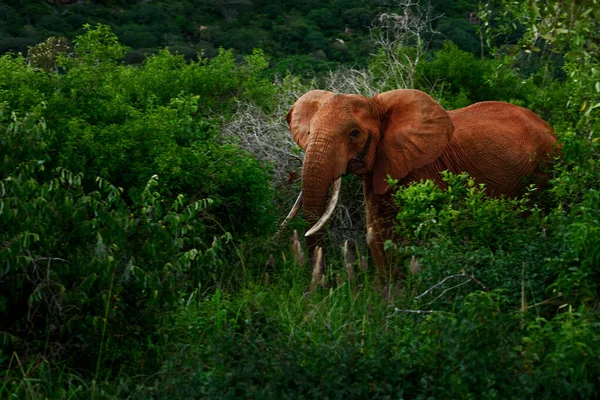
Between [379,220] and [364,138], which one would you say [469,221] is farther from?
[364,138]

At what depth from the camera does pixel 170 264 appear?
618 centimetres

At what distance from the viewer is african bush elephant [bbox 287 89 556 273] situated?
9070mm

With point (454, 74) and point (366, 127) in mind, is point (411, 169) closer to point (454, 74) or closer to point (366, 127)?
point (366, 127)

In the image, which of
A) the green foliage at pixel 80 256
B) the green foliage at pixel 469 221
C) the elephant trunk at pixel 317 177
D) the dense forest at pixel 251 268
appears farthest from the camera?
the elephant trunk at pixel 317 177

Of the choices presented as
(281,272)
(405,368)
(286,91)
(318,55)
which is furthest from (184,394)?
(318,55)

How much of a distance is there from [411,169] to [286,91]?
11.1 feet

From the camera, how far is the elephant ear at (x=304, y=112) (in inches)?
381

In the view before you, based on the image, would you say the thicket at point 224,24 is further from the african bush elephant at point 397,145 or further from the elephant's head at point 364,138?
the elephant's head at point 364,138

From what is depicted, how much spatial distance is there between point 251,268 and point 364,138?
1.61 metres

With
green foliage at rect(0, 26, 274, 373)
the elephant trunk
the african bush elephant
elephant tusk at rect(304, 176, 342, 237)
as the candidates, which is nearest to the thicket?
the african bush elephant

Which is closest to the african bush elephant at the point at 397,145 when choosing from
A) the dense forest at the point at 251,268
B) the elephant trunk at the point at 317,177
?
the elephant trunk at the point at 317,177

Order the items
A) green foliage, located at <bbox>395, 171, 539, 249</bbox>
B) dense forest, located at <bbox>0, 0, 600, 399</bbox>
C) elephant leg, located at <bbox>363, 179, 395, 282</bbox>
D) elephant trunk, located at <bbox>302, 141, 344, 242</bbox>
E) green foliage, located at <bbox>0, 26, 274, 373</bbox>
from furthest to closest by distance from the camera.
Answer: elephant leg, located at <bbox>363, 179, 395, 282</bbox>, elephant trunk, located at <bbox>302, 141, 344, 242</bbox>, green foliage, located at <bbox>395, 171, 539, 249</bbox>, green foliage, located at <bbox>0, 26, 274, 373</bbox>, dense forest, located at <bbox>0, 0, 600, 399</bbox>

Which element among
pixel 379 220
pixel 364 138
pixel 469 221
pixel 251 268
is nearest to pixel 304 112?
pixel 364 138

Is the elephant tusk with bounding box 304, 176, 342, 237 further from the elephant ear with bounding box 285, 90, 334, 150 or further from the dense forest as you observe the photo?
the elephant ear with bounding box 285, 90, 334, 150
